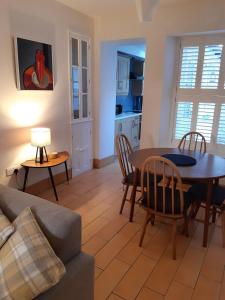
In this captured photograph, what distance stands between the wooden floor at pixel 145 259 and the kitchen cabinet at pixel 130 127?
7.27 ft

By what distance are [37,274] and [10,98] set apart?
85.3 inches

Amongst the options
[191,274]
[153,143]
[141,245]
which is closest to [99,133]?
[153,143]

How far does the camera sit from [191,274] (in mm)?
1928

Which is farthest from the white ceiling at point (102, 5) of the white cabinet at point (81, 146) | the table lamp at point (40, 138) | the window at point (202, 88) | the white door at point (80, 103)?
the table lamp at point (40, 138)

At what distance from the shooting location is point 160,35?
10.8 ft

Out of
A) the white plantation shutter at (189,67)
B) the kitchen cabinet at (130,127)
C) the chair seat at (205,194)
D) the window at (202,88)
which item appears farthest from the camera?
the kitchen cabinet at (130,127)

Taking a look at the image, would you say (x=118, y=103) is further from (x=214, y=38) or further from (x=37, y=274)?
(x=37, y=274)

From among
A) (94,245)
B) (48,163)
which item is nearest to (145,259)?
(94,245)

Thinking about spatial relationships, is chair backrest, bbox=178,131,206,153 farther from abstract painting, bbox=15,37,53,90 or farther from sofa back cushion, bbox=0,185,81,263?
sofa back cushion, bbox=0,185,81,263

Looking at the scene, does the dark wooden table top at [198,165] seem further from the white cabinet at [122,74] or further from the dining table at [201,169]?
the white cabinet at [122,74]

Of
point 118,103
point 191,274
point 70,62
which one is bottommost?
point 191,274

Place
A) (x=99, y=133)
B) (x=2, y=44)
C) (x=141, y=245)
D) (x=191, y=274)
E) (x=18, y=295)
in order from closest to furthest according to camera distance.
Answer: (x=18, y=295)
(x=191, y=274)
(x=141, y=245)
(x=2, y=44)
(x=99, y=133)

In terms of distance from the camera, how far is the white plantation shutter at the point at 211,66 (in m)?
3.22

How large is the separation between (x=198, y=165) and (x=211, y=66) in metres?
1.67
